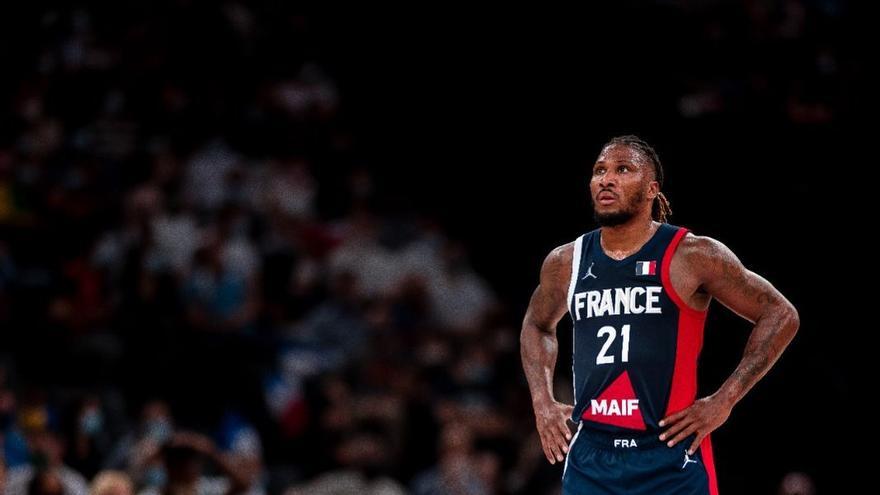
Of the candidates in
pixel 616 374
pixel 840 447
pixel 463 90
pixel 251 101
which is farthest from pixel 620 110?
pixel 616 374

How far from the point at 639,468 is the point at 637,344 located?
0.52 meters

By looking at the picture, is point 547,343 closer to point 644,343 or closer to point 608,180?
point 644,343

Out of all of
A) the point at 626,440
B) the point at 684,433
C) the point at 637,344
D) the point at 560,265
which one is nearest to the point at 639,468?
the point at 626,440

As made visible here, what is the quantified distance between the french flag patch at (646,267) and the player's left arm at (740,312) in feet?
0.43

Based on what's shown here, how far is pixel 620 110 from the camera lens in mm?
11539

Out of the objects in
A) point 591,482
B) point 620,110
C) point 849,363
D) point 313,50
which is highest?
point 313,50

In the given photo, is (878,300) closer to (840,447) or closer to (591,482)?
(840,447)

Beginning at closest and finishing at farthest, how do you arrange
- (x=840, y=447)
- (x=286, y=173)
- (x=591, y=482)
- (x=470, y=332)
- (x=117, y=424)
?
1. (x=591, y=482)
2. (x=840, y=447)
3. (x=117, y=424)
4. (x=470, y=332)
5. (x=286, y=173)

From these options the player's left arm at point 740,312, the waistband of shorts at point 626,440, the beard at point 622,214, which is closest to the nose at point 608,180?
the beard at point 622,214

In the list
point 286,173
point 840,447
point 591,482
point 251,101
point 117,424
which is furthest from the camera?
point 251,101

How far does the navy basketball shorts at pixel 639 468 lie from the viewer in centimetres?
534

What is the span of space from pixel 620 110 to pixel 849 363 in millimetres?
3004

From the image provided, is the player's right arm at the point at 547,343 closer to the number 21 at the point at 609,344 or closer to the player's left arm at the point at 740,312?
the number 21 at the point at 609,344

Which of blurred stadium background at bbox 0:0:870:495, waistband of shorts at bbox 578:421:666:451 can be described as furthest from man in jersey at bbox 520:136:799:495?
blurred stadium background at bbox 0:0:870:495
